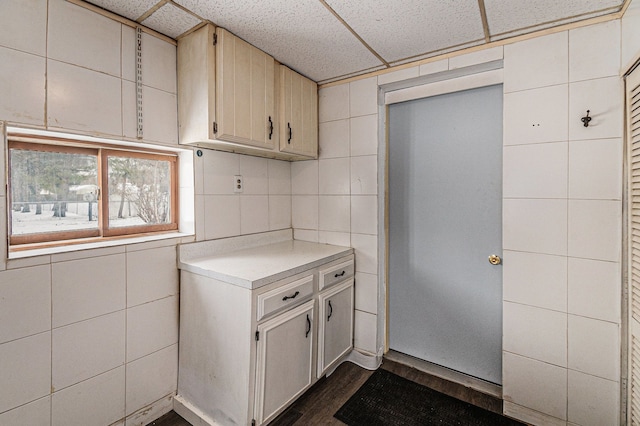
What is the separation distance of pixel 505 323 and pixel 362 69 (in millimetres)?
1910

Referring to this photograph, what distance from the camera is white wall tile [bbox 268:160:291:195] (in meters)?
2.43

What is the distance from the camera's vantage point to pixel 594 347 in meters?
1.53

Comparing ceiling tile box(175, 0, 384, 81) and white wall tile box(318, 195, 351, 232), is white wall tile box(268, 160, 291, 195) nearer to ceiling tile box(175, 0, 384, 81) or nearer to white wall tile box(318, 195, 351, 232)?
white wall tile box(318, 195, 351, 232)

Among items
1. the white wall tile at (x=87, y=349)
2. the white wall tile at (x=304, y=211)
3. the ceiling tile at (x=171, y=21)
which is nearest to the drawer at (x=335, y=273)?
the white wall tile at (x=304, y=211)

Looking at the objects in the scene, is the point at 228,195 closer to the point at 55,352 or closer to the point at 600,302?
the point at 55,352

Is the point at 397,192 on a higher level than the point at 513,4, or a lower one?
lower

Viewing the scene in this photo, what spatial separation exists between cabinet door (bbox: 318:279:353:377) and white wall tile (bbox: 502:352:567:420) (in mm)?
1002

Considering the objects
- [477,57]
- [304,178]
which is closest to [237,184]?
[304,178]

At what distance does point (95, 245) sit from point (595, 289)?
8.38ft

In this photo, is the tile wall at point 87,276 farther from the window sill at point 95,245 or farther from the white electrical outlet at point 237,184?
the white electrical outlet at point 237,184

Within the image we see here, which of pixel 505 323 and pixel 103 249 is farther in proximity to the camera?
pixel 505 323

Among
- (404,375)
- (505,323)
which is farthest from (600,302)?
(404,375)

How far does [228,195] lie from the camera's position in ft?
6.79

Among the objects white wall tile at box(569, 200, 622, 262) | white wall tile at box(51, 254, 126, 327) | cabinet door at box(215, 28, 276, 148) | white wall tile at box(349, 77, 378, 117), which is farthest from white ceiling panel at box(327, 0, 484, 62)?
white wall tile at box(51, 254, 126, 327)
